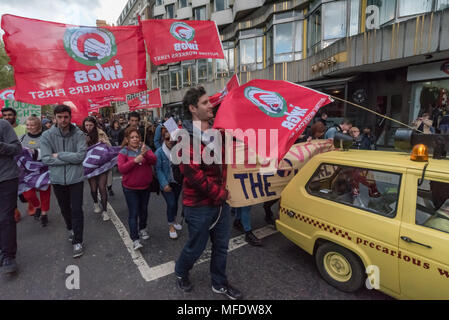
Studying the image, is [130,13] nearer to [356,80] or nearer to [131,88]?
[356,80]

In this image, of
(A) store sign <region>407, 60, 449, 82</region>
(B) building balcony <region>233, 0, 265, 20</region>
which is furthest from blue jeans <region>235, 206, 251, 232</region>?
(B) building balcony <region>233, 0, 265, 20</region>

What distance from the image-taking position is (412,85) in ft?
32.8

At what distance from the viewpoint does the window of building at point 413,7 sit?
8792 mm

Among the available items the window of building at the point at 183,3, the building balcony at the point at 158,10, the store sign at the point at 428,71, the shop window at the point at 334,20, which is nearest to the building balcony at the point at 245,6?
the shop window at the point at 334,20

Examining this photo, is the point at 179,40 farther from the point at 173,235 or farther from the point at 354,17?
the point at 354,17

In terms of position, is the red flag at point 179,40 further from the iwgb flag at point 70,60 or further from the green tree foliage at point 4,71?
the green tree foliage at point 4,71

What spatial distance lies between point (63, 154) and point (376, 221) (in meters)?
3.72

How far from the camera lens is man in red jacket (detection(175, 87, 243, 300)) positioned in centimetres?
221

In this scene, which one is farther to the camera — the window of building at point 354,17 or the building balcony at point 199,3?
the building balcony at point 199,3

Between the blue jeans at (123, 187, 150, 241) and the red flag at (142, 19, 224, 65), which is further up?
the red flag at (142, 19, 224, 65)

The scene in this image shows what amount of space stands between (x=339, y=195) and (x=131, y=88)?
3.40 m

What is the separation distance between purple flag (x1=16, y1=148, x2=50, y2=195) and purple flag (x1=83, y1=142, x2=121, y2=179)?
0.74 m

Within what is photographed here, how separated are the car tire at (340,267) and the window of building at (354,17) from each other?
1193 centimetres

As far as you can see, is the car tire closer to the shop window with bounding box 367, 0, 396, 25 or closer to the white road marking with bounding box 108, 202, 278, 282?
the white road marking with bounding box 108, 202, 278, 282
